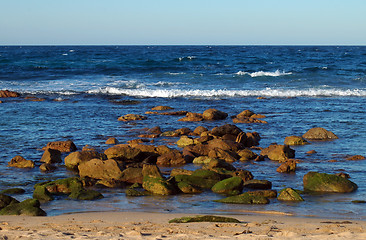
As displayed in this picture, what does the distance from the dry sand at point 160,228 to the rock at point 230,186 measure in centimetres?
167

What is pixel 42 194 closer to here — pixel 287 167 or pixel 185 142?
pixel 287 167

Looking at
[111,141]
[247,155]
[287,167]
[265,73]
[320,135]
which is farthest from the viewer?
[265,73]

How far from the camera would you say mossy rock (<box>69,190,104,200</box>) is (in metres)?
9.30

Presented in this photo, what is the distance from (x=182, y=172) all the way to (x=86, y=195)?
2.32 m

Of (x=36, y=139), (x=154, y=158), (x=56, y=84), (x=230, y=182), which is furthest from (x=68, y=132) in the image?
(x=56, y=84)

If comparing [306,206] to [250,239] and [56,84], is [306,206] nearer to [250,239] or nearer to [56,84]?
[250,239]

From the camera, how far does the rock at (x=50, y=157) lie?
40.5 ft

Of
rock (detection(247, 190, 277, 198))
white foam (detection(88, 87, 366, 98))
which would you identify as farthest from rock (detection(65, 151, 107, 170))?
white foam (detection(88, 87, 366, 98))

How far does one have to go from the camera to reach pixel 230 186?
9.78 meters

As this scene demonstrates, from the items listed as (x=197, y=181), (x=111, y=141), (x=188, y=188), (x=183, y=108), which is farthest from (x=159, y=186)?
(x=183, y=108)

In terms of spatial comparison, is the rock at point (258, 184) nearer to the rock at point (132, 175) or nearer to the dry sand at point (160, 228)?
the dry sand at point (160, 228)

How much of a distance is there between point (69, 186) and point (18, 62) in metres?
44.8

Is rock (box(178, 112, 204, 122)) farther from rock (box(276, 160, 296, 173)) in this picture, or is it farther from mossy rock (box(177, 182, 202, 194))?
mossy rock (box(177, 182, 202, 194))

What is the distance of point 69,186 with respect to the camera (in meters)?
9.92
